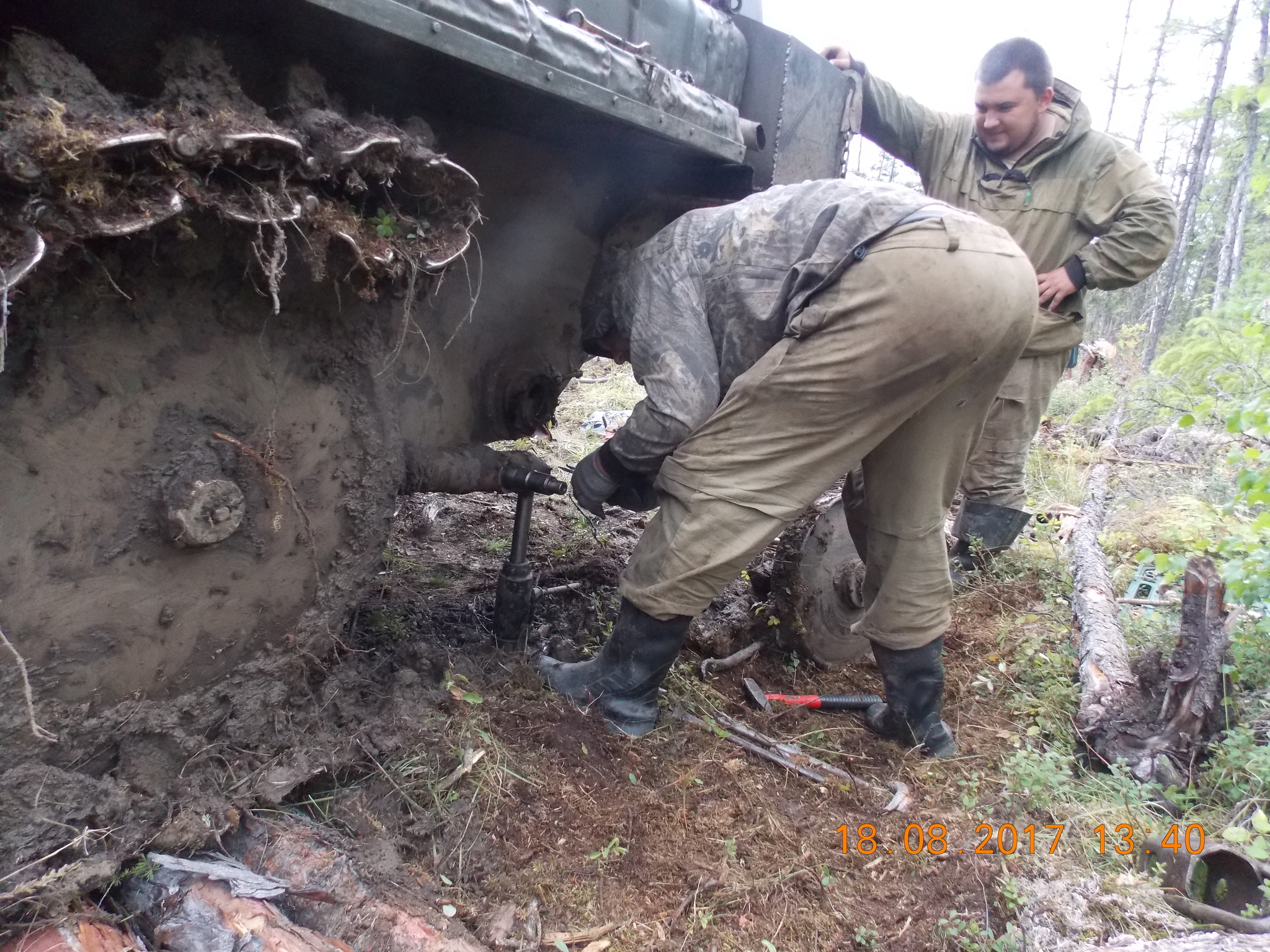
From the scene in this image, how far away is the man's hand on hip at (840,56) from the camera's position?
3.77 meters

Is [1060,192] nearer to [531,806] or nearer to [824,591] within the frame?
[824,591]

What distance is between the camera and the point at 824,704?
3.06 metres

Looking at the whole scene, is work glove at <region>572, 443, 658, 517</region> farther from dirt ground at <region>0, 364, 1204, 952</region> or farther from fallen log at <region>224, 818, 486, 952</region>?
fallen log at <region>224, 818, 486, 952</region>

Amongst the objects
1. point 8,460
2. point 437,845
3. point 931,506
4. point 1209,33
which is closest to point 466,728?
point 437,845

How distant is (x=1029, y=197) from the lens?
150 inches

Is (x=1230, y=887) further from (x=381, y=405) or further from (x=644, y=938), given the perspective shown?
(x=381, y=405)

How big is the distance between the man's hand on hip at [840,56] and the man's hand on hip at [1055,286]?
1.34 m

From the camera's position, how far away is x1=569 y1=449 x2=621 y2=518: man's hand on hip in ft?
9.16

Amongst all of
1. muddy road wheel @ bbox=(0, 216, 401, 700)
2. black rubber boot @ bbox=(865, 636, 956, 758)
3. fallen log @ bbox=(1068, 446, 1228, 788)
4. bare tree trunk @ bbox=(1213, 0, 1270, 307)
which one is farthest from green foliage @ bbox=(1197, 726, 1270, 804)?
bare tree trunk @ bbox=(1213, 0, 1270, 307)

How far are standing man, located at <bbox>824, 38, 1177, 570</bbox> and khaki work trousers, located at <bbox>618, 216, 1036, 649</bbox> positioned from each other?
1.50 metres

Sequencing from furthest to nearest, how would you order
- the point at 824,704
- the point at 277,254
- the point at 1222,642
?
the point at 824,704
the point at 1222,642
the point at 277,254

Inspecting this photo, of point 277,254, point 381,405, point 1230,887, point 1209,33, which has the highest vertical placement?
point 1209,33

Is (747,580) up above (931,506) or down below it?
below

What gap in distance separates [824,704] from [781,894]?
3.38 feet
